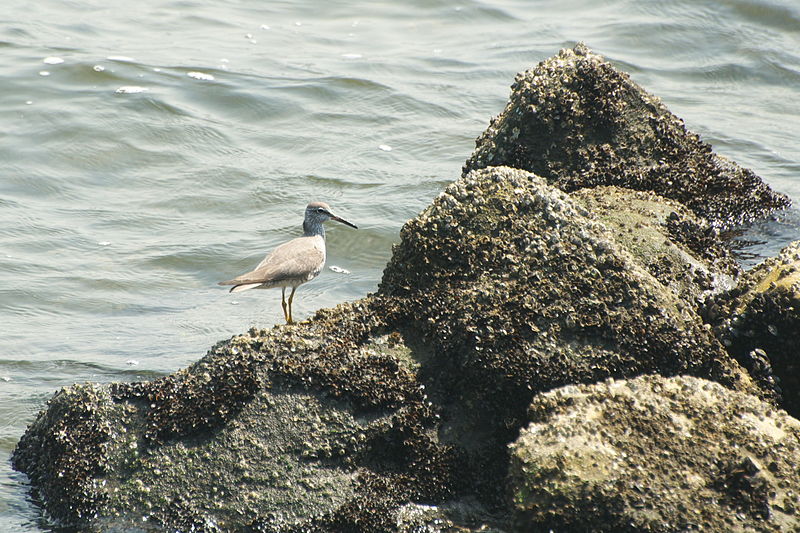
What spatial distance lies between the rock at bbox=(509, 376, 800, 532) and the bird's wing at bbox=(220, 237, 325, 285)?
298 centimetres

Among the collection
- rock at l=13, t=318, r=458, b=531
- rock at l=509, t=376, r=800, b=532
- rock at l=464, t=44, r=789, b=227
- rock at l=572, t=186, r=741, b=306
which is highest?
rock at l=464, t=44, r=789, b=227

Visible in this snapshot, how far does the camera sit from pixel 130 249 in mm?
8758

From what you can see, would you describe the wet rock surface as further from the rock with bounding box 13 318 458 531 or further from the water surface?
the water surface

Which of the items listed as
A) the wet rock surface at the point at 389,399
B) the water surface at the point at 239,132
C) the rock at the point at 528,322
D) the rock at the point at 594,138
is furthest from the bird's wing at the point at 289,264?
the rock at the point at 528,322

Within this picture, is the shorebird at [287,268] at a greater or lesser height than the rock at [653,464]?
lesser

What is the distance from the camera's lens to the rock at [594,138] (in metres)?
6.55

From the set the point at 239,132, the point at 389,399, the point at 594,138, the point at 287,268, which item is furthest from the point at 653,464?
the point at 239,132

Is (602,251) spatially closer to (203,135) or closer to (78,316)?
(78,316)

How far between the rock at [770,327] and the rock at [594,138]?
1967 millimetres

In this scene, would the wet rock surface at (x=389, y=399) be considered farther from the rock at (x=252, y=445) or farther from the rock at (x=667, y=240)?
the rock at (x=667, y=240)

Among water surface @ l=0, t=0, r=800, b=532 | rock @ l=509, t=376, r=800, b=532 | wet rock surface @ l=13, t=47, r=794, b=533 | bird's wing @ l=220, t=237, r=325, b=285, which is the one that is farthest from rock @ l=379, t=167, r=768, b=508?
water surface @ l=0, t=0, r=800, b=532

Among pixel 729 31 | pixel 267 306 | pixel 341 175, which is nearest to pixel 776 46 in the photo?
pixel 729 31

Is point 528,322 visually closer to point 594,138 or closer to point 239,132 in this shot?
point 594,138

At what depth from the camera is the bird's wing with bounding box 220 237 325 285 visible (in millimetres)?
6227
